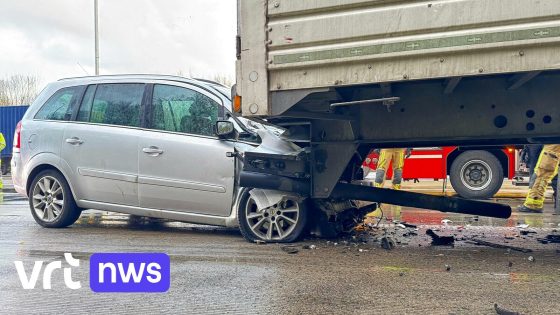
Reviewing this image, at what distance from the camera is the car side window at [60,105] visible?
665 cm

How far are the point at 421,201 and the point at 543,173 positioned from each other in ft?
12.9

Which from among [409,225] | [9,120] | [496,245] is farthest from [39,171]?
[9,120]

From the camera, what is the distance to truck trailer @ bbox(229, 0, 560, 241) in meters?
3.93

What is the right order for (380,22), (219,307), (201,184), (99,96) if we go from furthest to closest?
1. (99,96)
2. (201,184)
3. (380,22)
4. (219,307)

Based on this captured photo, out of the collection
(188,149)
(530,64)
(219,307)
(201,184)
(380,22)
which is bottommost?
(219,307)

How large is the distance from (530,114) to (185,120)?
11.2 feet

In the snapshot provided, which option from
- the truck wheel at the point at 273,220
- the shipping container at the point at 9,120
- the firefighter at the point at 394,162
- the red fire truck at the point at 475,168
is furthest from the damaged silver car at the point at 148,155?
the shipping container at the point at 9,120

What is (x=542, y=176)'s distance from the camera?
8.35 metres

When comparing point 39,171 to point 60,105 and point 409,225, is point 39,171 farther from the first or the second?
point 409,225

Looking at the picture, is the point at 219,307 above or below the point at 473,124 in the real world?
below

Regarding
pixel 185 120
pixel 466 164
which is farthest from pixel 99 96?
pixel 466 164

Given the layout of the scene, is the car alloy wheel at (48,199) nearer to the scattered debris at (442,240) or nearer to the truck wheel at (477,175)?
the scattered debris at (442,240)

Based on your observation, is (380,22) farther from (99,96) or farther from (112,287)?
(99,96)

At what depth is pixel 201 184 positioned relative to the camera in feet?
18.9
